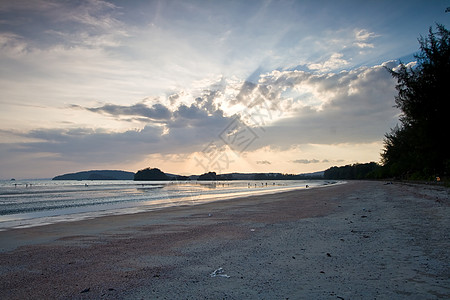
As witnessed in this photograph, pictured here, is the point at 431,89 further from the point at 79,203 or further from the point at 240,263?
the point at 79,203

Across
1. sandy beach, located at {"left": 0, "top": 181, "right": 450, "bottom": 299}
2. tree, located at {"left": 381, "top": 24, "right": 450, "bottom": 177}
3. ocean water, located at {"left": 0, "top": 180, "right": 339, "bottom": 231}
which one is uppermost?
tree, located at {"left": 381, "top": 24, "right": 450, "bottom": 177}

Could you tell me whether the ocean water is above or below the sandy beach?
below

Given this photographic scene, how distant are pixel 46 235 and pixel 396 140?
6879 cm

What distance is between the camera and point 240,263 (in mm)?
6727

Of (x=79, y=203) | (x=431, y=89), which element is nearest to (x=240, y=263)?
(x=431, y=89)

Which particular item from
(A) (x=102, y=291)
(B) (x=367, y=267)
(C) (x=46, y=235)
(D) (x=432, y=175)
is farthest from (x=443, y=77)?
(D) (x=432, y=175)

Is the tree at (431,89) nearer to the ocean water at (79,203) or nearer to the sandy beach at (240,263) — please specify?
the sandy beach at (240,263)

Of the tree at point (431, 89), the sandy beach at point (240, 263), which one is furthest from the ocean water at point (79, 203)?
the tree at point (431, 89)

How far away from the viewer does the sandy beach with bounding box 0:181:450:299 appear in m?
5.04

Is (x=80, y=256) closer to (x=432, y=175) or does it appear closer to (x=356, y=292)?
(x=356, y=292)

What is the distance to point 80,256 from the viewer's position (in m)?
8.05

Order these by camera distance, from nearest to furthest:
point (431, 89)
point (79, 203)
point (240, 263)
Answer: point (240, 263) → point (431, 89) → point (79, 203)

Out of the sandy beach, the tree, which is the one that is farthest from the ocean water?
the tree

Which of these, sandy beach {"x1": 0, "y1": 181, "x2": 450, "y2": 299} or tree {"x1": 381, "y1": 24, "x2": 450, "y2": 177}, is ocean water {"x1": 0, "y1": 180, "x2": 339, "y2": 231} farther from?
tree {"x1": 381, "y1": 24, "x2": 450, "y2": 177}
